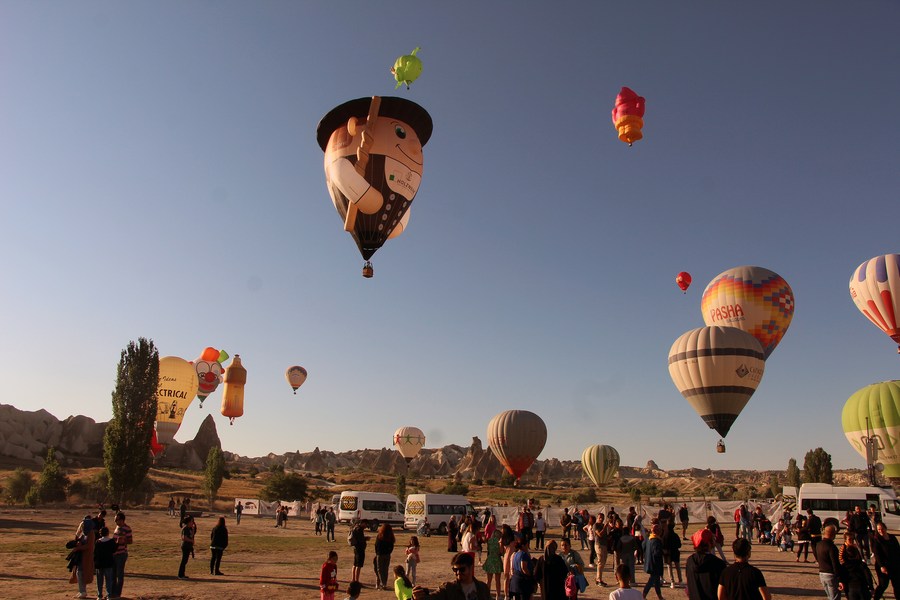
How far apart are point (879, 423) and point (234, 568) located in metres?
44.3

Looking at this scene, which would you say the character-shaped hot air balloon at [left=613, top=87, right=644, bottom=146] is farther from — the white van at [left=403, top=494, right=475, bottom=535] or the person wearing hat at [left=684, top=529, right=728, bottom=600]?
the person wearing hat at [left=684, top=529, right=728, bottom=600]

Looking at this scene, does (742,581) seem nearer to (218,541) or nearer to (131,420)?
(218,541)

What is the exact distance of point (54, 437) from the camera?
286 ft

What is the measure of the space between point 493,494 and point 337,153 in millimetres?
63268

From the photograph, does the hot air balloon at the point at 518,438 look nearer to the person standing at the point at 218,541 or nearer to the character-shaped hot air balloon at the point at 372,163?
the character-shaped hot air balloon at the point at 372,163

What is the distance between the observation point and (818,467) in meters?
81.6

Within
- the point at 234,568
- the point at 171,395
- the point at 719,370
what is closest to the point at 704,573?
the point at 234,568

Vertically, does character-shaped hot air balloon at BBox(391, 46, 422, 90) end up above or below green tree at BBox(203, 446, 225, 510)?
above

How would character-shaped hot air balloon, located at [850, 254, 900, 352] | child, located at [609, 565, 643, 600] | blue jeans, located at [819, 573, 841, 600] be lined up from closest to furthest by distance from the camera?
1. child, located at [609, 565, 643, 600]
2. blue jeans, located at [819, 573, 841, 600]
3. character-shaped hot air balloon, located at [850, 254, 900, 352]

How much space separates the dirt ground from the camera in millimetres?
13898

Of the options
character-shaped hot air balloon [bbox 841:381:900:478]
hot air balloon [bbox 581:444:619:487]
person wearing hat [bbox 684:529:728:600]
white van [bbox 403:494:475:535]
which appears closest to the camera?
person wearing hat [bbox 684:529:728:600]

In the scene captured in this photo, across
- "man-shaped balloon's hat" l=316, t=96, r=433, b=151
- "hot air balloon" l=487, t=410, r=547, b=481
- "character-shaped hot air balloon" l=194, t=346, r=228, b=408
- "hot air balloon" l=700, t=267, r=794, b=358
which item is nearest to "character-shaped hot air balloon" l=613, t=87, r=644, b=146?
"man-shaped balloon's hat" l=316, t=96, r=433, b=151

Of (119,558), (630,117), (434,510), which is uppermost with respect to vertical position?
(630,117)

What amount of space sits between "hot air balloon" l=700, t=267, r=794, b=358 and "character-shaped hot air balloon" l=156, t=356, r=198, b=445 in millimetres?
46221
